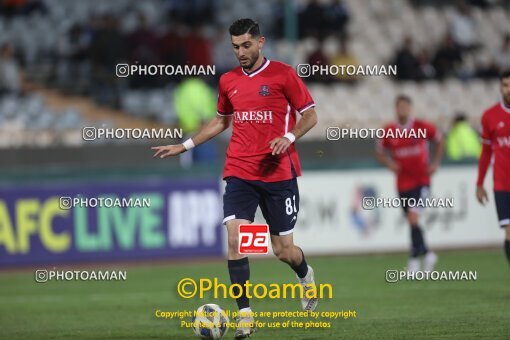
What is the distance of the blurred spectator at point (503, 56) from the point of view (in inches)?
1014

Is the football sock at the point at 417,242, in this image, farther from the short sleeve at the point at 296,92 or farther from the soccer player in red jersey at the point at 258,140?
the short sleeve at the point at 296,92

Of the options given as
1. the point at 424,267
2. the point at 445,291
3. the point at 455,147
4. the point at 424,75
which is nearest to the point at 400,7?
the point at 424,75

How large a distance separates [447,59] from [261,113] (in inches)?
646

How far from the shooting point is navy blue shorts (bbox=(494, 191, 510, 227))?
12508mm

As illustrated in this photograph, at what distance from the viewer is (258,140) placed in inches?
390

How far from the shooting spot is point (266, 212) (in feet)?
33.4

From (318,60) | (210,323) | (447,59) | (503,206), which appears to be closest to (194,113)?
(318,60)

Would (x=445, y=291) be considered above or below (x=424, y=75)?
below

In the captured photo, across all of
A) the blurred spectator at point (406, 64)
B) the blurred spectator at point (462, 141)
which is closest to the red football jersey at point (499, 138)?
the blurred spectator at point (462, 141)

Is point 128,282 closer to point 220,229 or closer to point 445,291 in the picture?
point 220,229

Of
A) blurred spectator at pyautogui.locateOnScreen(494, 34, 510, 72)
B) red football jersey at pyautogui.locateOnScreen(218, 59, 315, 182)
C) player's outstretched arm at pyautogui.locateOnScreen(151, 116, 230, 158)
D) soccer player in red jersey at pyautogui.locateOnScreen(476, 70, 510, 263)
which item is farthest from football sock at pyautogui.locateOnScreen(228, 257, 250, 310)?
blurred spectator at pyautogui.locateOnScreen(494, 34, 510, 72)

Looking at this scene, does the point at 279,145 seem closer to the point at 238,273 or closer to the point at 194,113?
the point at 238,273

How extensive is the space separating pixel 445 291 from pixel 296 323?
331cm

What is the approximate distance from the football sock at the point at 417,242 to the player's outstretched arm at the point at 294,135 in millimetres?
6295
